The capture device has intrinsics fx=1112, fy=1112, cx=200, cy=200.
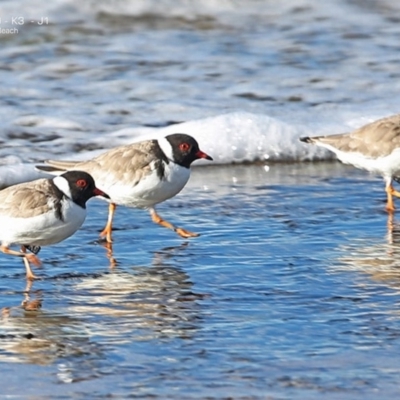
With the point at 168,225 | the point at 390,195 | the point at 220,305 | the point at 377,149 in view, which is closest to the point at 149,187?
the point at 168,225

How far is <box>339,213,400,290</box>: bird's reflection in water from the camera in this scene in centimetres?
649

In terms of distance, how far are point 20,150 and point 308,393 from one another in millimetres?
6094

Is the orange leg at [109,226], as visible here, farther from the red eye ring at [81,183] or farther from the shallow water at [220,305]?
the red eye ring at [81,183]

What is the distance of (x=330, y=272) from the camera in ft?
21.7

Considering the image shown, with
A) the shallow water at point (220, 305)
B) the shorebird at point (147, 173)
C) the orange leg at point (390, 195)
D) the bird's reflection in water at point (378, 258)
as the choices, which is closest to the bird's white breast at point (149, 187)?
the shorebird at point (147, 173)

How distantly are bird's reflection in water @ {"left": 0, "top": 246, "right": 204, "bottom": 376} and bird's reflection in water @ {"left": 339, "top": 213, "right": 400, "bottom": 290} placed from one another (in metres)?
1.07

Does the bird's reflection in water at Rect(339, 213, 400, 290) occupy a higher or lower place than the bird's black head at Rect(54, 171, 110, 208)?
lower

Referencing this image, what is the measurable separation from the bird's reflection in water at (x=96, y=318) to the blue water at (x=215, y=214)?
2 centimetres

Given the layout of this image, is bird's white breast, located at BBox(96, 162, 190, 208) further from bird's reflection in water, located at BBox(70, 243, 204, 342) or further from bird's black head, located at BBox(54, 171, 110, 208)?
bird's black head, located at BBox(54, 171, 110, 208)

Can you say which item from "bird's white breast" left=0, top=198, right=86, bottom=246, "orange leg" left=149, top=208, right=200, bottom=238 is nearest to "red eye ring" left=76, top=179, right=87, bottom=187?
"bird's white breast" left=0, top=198, right=86, bottom=246

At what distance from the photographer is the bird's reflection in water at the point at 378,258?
6492 mm

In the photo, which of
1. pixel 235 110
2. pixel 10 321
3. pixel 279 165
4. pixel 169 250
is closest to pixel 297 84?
pixel 235 110

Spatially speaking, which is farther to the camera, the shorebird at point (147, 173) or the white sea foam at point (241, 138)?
the white sea foam at point (241, 138)

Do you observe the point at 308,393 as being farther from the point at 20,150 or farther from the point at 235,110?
the point at 235,110
